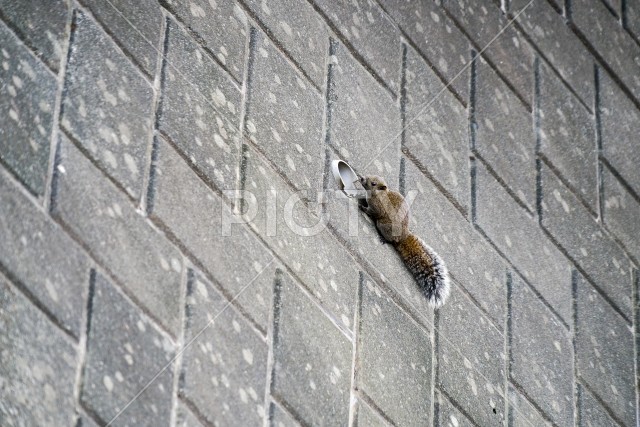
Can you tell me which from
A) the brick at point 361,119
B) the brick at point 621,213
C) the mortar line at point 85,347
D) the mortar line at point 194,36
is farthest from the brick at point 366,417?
the brick at point 621,213

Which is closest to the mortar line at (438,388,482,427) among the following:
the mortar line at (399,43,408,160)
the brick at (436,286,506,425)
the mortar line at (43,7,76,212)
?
the brick at (436,286,506,425)

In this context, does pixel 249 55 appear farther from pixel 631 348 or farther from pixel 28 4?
pixel 631 348

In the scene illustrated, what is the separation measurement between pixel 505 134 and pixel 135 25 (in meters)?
1.36

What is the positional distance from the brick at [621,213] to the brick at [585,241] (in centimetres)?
6

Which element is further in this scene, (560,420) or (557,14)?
(557,14)

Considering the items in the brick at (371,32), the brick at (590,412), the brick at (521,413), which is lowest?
the brick at (590,412)

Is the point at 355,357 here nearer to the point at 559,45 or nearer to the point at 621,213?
the point at 621,213

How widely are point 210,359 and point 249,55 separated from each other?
86 cm

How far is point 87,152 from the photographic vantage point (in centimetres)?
244

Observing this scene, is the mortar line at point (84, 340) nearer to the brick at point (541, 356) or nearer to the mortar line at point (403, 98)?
the mortar line at point (403, 98)

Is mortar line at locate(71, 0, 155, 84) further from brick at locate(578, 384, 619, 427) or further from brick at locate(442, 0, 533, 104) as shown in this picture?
brick at locate(578, 384, 619, 427)

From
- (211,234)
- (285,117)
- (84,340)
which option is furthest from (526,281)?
(84,340)

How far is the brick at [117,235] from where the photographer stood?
2.36 m

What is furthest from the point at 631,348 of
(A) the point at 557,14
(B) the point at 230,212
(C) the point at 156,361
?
(C) the point at 156,361
